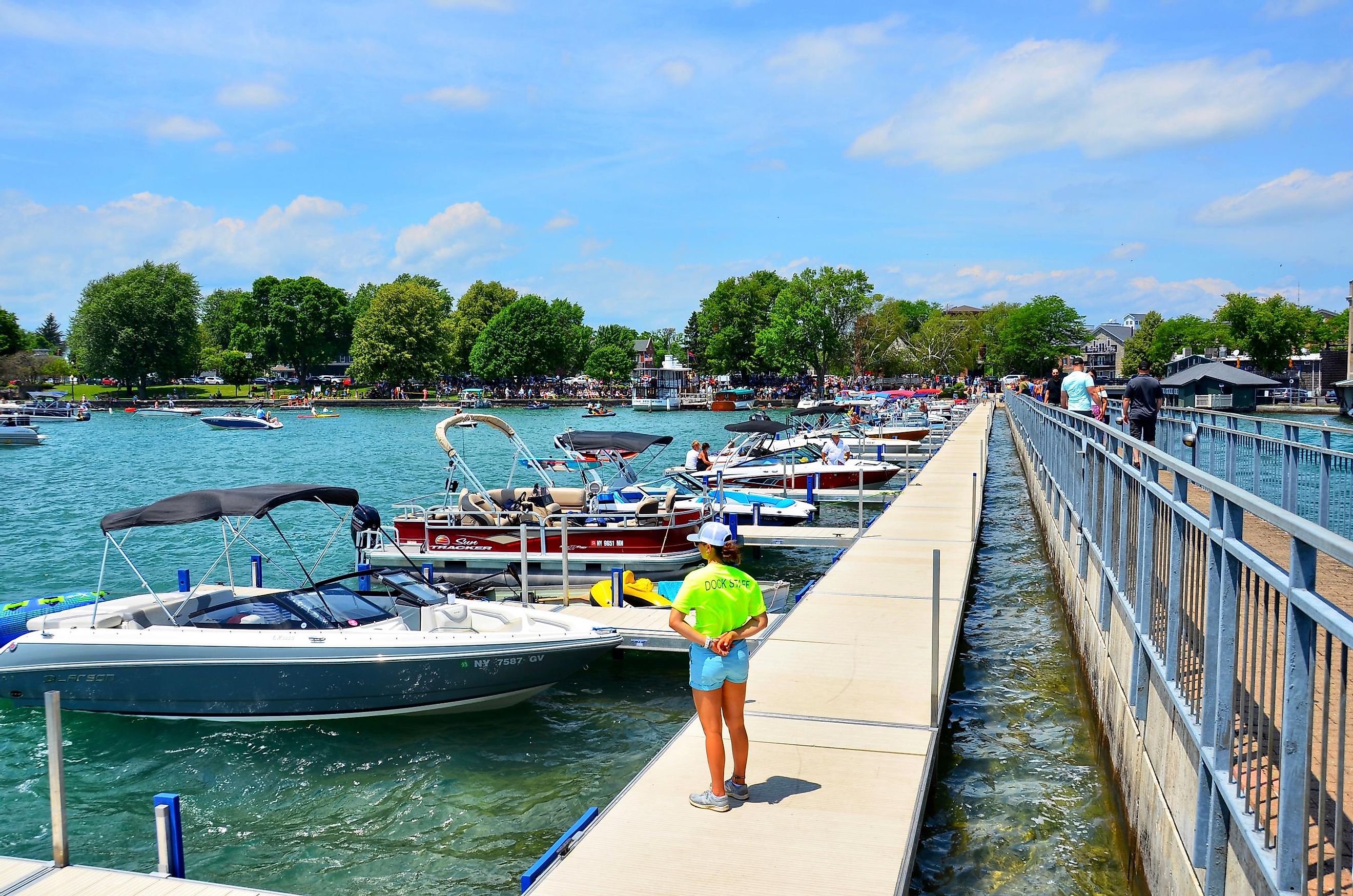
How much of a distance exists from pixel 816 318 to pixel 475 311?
55.4 metres

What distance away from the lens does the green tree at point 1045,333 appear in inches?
5807

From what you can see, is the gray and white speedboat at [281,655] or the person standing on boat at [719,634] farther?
the gray and white speedboat at [281,655]

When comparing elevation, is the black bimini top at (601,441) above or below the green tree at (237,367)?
below

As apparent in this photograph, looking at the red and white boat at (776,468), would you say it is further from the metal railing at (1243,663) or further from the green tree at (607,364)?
the green tree at (607,364)

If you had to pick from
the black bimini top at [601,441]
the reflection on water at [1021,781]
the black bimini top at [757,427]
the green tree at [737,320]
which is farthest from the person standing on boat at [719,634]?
the green tree at [737,320]

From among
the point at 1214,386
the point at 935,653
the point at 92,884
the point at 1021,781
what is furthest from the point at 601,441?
the point at 1214,386

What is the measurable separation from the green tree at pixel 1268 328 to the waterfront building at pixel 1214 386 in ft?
172

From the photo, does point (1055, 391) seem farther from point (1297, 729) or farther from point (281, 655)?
point (1297, 729)

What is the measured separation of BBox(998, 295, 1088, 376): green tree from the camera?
5807 inches

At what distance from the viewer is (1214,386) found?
6069cm

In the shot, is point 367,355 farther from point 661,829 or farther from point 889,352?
point 661,829

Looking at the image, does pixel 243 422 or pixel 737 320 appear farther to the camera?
A: pixel 737 320

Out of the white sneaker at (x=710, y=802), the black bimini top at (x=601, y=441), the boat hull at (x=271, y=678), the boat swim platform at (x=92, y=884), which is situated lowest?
the boat hull at (x=271, y=678)

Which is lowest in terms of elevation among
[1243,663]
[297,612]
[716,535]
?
[297,612]
